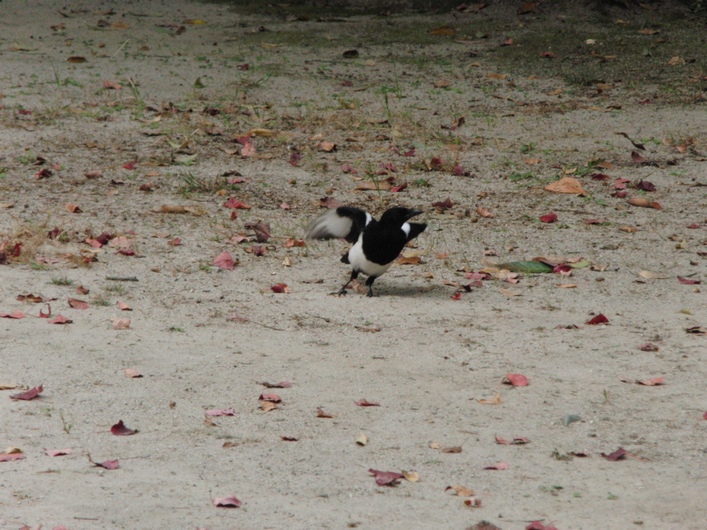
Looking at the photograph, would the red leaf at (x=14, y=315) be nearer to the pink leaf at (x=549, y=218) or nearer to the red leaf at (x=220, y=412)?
the red leaf at (x=220, y=412)

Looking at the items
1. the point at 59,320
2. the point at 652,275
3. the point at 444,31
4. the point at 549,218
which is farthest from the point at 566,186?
the point at 444,31

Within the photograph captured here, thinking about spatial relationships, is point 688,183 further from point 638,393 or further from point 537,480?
point 537,480

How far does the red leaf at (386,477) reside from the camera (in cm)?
313

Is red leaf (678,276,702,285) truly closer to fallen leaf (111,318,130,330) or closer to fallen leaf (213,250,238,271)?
fallen leaf (213,250,238,271)

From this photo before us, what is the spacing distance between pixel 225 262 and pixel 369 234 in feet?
2.94

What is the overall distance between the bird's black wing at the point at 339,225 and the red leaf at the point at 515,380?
1644 millimetres

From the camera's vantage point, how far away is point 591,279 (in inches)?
215

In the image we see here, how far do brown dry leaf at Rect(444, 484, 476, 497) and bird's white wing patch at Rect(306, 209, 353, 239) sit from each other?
258 cm

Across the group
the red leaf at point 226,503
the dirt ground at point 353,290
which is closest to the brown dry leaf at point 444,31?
the dirt ground at point 353,290

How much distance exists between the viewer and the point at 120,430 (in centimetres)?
348

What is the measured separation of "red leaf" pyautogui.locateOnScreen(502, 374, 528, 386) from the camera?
402cm

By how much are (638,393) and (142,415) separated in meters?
1.91

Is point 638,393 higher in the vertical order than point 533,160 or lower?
lower

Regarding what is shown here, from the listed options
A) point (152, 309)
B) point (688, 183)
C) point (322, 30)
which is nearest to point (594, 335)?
point (152, 309)
